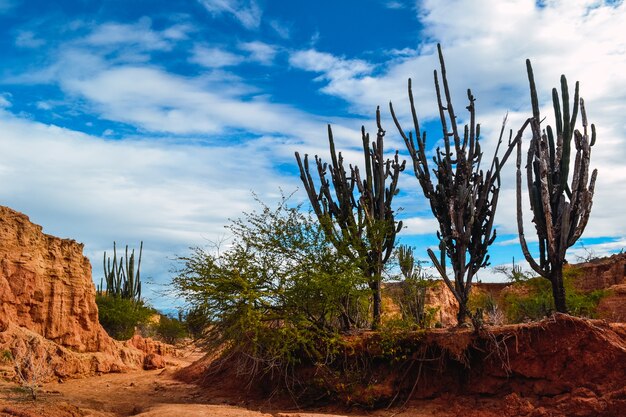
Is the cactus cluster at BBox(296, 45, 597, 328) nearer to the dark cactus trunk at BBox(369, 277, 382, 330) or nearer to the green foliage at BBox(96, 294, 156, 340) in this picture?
the dark cactus trunk at BBox(369, 277, 382, 330)

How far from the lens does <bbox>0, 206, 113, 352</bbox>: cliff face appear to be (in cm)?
1848

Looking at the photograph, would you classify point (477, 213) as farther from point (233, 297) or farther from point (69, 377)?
point (69, 377)

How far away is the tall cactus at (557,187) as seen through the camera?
13398 millimetres

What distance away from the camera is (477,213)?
1465 centimetres

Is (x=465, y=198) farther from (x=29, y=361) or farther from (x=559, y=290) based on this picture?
(x=29, y=361)

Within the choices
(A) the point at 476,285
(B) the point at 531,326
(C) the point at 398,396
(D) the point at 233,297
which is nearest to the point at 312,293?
(D) the point at 233,297

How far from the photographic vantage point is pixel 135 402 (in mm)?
14922

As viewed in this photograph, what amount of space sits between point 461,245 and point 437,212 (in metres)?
1.26

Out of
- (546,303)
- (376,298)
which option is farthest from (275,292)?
(546,303)

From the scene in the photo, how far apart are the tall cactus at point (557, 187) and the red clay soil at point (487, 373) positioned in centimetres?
178

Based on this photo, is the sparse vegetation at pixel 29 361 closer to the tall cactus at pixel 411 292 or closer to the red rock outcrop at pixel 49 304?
the red rock outcrop at pixel 49 304

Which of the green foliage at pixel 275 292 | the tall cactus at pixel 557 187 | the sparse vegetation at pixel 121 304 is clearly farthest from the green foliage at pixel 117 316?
the tall cactus at pixel 557 187

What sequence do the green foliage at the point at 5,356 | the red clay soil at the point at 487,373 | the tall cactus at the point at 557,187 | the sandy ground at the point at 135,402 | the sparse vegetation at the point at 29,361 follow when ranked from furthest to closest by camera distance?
the green foliage at the point at 5,356
the sparse vegetation at the point at 29,361
the tall cactus at the point at 557,187
the red clay soil at the point at 487,373
the sandy ground at the point at 135,402

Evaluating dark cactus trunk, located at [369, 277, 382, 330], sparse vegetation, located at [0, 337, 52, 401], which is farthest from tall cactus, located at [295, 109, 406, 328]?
sparse vegetation, located at [0, 337, 52, 401]
